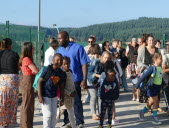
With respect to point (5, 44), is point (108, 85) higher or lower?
lower

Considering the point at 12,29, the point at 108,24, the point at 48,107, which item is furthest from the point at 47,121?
the point at 108,24

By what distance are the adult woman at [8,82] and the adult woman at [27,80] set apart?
43 centimetres

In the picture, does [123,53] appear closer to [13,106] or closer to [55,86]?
[13,106]

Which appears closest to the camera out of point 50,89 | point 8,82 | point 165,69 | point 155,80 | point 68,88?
point 50,89

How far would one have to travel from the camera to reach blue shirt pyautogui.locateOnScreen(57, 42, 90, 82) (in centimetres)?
707

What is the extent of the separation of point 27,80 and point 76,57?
1.00 m

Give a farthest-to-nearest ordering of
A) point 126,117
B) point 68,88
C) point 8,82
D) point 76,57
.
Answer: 1. point 126,117
2. point 8,82
3. point 76,57
4. point 68,88

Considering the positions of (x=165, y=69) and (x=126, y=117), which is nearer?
(x=165, y=69)

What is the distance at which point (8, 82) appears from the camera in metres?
7.30

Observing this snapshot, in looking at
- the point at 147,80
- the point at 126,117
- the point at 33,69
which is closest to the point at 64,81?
the point at 33,69

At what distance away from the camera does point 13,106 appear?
7555 mm

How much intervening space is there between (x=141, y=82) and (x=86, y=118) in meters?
1.54

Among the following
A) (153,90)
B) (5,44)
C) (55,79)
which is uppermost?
(5,44)

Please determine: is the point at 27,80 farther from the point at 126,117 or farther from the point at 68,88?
the point at 126,117
